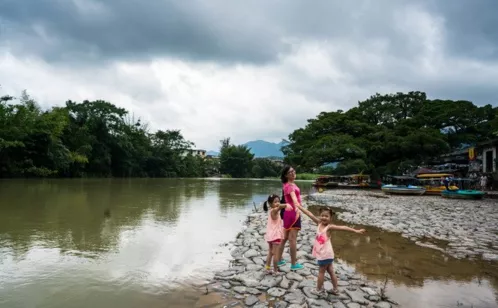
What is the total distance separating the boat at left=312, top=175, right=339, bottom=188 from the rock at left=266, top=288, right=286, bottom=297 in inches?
1235

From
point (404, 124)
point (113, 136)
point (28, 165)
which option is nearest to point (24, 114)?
point (28, 165)

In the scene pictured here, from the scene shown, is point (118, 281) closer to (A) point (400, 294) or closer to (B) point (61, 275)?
(B) point (61, 275)

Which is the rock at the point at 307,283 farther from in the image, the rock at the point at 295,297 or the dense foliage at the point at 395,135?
the dense foliage at the point at 395,135

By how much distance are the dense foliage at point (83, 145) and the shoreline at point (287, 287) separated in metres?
36.8

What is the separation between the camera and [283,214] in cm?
567

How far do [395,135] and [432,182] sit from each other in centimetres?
918

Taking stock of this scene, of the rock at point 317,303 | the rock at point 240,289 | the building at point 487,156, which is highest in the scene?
the building at point 487,156

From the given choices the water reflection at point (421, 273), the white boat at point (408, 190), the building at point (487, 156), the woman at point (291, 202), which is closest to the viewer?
the water reflection at point (421, 273)

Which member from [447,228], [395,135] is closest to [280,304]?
[447,228]

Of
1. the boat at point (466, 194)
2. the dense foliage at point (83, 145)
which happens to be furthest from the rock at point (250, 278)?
the dense foliage at point (83, 145)

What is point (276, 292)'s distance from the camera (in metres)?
4.94

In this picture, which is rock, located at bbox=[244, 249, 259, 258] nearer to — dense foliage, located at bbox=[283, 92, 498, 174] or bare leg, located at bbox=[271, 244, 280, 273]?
bare leg, located at bbox=[271, 244, 280, 273]

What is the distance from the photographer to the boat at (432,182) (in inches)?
1048

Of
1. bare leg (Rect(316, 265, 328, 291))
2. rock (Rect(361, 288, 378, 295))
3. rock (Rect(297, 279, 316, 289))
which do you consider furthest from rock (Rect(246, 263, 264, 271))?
rock (Rect(361, 288, 378, 295))
